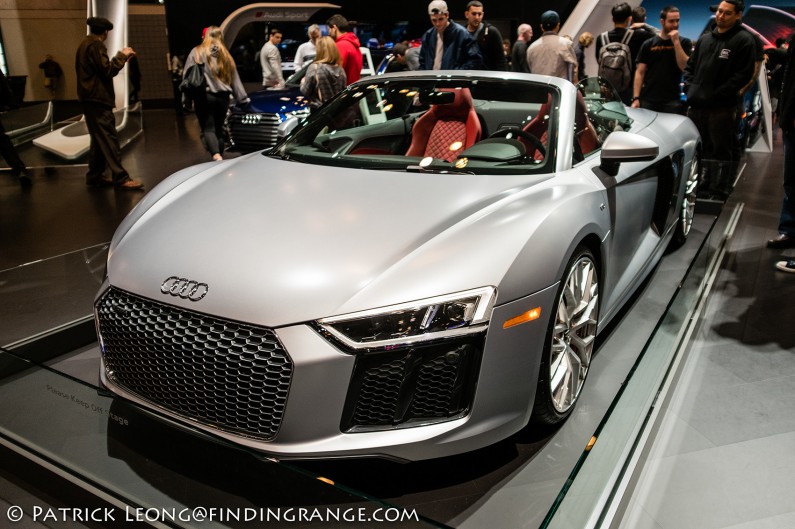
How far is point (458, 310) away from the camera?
1.78 meters

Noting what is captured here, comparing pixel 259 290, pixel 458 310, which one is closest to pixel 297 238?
pixel 259 290

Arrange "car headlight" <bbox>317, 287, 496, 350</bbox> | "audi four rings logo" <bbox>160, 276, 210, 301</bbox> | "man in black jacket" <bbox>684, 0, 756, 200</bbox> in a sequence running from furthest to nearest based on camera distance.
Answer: "man in black jacket" <bbox>684, 0, 756, 200</bbox>, "audi four rings logo" <bbox>160, 276, 210, 301</bbox>, "car headlight" <bbox>317, 287, 496, 350</bbox>

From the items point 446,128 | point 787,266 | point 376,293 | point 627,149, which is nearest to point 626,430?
point 376,293

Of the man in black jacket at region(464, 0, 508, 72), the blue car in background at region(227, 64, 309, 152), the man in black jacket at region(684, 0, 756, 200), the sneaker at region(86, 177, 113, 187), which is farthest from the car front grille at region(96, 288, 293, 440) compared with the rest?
the blue car in background at region(227, 64, 309, 152)

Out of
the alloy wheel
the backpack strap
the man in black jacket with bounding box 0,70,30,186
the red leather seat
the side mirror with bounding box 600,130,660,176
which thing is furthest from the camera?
the man in black jacket with bounding box 0,70,30,186

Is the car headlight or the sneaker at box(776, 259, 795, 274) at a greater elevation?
the car headlight

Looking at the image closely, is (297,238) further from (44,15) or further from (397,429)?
(44,15)

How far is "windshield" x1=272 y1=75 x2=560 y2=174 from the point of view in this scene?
2680 millimetres

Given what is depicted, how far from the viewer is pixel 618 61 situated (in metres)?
6.73

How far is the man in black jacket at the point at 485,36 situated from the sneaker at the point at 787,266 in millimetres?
3564

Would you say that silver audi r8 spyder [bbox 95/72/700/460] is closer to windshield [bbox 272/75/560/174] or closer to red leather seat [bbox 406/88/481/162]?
windshield [bbox 272/75/560/174]

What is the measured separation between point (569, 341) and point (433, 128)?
56.1 inches

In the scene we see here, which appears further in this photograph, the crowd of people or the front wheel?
the crowd of people

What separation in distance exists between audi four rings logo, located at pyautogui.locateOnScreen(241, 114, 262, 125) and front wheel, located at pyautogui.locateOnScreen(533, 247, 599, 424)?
5963mm
